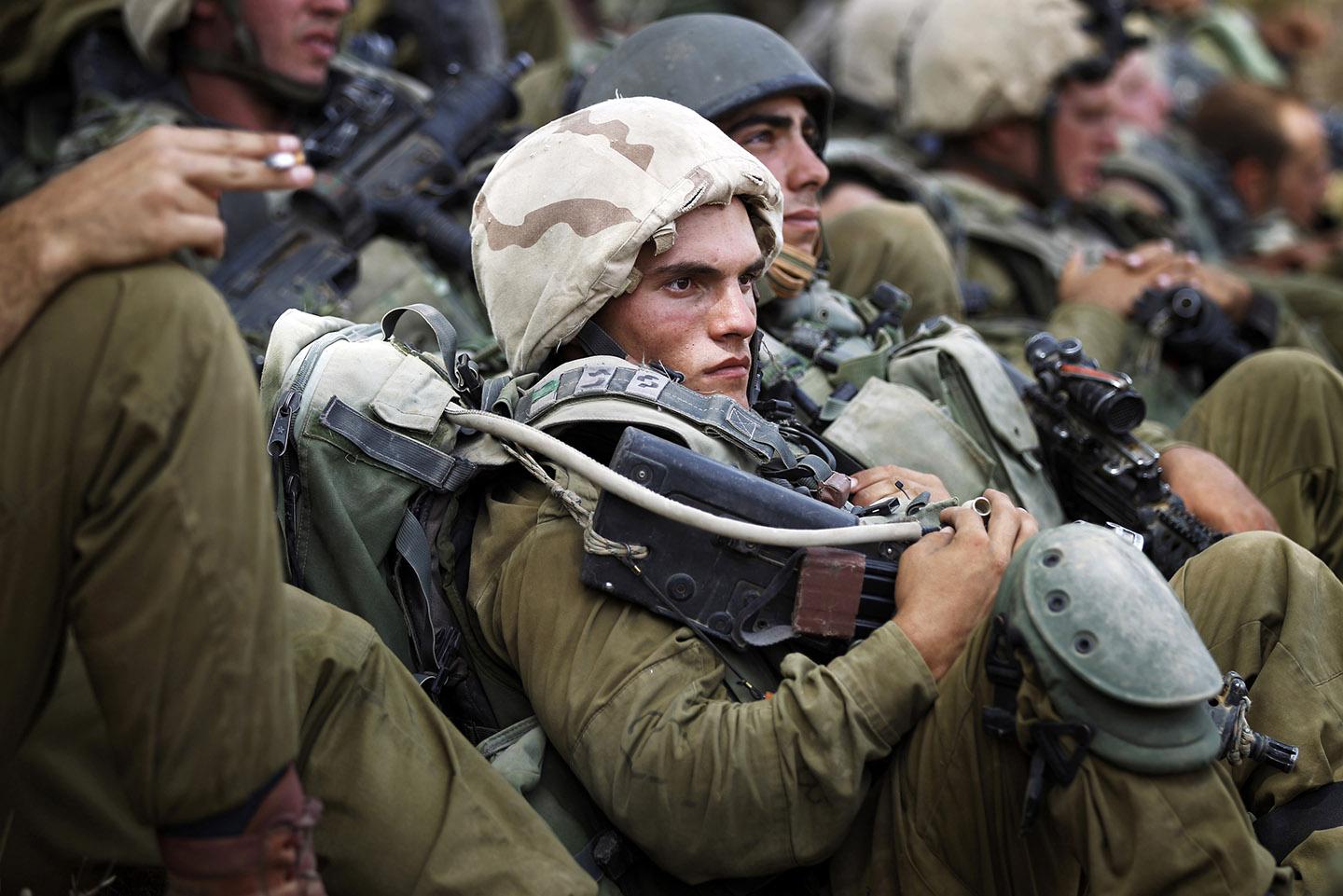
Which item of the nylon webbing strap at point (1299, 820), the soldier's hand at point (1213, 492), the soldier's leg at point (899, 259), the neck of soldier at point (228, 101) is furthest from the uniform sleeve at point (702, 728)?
the neck of soldier at point (228, 101)

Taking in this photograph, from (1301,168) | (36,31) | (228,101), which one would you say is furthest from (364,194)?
(1301,168)

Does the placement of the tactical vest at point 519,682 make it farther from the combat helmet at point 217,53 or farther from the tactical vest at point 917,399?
the combat helmet at point 217,53

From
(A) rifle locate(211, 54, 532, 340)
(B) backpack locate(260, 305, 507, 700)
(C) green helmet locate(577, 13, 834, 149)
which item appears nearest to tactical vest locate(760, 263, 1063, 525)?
(C) green helmet locate(577, 13, 834, 149)

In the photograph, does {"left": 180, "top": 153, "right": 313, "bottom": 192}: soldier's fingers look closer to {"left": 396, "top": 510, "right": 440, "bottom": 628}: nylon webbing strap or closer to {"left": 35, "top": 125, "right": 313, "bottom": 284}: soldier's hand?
{"left": 35, "top": 125, "right": 313, "bottom": 284}: soldier's hand

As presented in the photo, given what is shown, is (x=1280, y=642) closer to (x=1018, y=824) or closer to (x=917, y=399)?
(x=1018, y=824)

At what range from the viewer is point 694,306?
134 inches

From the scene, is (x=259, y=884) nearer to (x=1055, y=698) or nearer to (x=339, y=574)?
(x=339, y=574)

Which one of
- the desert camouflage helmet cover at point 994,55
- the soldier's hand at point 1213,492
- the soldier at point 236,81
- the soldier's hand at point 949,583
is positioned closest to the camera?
the soldier's hand at point 949,583

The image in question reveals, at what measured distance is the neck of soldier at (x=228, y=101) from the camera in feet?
20.3

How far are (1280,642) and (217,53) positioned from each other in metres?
4.76

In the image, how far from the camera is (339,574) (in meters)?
3.25

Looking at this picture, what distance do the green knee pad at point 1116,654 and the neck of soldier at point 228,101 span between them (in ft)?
14.8

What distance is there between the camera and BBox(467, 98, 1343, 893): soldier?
2.72 m

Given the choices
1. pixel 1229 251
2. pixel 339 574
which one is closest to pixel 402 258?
pixel 339 574
